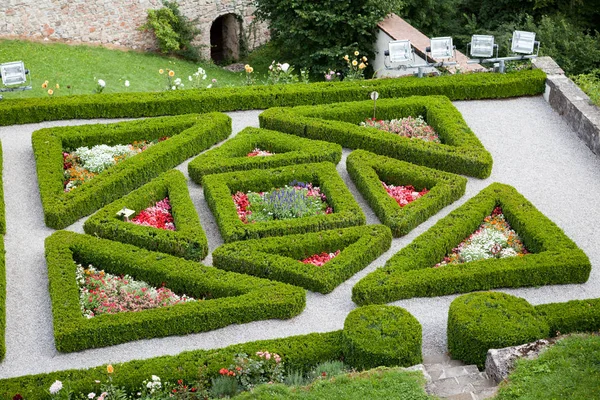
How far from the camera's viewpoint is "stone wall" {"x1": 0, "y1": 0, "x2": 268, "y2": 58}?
74.4ft

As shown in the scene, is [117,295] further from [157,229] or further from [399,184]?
[399,184]

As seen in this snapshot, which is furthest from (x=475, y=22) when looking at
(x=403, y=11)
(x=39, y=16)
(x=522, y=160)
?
(x=39, y=16)

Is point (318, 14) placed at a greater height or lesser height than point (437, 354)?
greater

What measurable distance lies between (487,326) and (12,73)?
10.8 meters

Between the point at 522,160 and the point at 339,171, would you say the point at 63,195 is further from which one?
the point at 522,160

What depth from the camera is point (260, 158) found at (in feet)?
48.8

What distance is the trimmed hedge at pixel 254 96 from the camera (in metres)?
16.8

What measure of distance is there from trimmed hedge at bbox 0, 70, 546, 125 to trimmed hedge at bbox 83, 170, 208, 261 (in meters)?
3.30

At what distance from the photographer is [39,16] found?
2294 centimetres

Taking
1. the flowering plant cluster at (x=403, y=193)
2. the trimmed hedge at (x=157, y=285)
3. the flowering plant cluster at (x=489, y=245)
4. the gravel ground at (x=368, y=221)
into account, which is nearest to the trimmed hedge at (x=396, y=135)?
the gravel ground at (x=368, y=221)

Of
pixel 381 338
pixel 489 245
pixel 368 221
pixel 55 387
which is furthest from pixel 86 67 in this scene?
pixel 381 338

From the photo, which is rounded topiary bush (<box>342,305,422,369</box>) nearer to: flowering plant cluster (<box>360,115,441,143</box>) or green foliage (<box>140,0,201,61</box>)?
flowering plant cluster (<box>360,115,441,143</box>)

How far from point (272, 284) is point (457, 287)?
262cm

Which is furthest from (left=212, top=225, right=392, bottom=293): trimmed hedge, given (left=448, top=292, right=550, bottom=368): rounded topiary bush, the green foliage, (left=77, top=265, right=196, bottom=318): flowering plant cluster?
the green foliage
